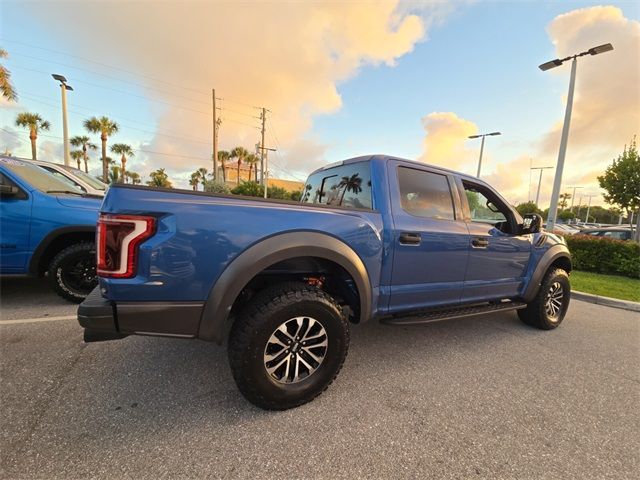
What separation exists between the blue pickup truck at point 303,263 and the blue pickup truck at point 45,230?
2.34 meters

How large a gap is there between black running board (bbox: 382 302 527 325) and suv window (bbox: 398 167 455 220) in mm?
894

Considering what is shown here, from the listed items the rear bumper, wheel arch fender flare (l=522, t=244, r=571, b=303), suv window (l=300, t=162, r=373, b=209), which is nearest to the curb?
wheel arch fender flare (l=522, t=244, r=571, b=303)

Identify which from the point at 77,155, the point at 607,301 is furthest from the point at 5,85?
the point at 77,155

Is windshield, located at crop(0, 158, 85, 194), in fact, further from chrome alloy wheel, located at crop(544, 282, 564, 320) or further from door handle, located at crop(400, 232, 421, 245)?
chrome alloy wheel, located at crop(544, 282, 564, 320)

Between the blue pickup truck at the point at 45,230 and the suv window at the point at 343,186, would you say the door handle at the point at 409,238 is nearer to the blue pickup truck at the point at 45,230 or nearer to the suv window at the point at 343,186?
the suv window at the point at 343,186

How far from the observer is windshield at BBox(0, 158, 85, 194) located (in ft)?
12.1

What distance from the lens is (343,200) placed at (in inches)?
116

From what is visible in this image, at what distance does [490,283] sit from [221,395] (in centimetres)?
279

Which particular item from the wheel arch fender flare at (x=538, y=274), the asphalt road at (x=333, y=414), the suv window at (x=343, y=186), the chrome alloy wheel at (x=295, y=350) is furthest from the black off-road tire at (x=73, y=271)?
the wheel arch fender flare at (x=538, y=274)

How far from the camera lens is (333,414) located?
6.82 feet

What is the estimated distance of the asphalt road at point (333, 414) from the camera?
5.49ft

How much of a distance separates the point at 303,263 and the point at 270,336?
24.6 inches

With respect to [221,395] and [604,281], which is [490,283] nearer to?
[221,395]

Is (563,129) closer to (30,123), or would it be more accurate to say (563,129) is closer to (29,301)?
(29,301)
